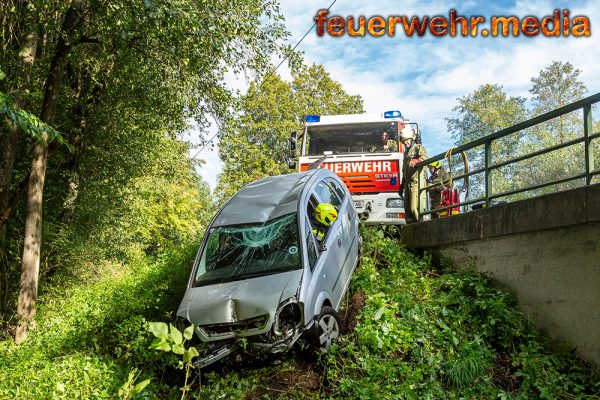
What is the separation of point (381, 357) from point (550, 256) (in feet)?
8.33

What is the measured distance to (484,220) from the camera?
823 cm

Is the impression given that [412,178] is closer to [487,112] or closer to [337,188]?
[337,188]

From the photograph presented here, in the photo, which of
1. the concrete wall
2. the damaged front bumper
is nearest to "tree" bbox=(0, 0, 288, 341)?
the damaged front bumper

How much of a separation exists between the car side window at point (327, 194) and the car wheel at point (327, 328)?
200 centimetres

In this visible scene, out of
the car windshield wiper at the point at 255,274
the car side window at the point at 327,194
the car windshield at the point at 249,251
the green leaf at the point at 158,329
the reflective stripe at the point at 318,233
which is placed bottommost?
the green leaf at the point at 158,329

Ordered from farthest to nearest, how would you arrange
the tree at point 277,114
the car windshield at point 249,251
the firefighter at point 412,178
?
the tree at point 277,114 < the firefighter at point 412,178 < the car windshield at point 249,251

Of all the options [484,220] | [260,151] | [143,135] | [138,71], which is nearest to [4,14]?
[138,71]

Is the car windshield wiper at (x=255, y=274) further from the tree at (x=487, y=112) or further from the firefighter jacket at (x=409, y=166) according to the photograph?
the tree at (x=487, y=112)

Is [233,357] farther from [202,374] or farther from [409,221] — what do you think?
[409,221]

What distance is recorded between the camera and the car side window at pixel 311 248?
22.7 ft

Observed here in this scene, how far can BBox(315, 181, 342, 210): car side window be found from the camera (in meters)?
8.29

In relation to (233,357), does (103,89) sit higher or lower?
higher

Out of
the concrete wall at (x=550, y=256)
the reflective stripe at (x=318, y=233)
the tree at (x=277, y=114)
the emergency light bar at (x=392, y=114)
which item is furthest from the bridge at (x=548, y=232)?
the tree at (x=277, y=114)

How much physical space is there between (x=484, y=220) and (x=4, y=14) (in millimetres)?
9168
